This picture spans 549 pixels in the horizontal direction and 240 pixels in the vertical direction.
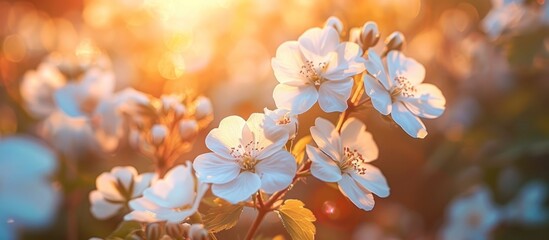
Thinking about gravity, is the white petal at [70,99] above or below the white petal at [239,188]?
Answer: above

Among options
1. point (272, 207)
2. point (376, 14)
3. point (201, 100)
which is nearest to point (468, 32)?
point (376, 14)

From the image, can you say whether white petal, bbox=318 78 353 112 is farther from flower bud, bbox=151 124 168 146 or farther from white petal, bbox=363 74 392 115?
flower bud, bbox=151 124 168 146

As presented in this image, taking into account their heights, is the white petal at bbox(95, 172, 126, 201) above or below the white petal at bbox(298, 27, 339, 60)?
below

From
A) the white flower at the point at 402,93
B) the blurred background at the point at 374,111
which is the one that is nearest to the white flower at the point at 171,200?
the white flower at the point at 402,93

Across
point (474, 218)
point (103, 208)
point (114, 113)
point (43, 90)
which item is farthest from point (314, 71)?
point (474, 218)

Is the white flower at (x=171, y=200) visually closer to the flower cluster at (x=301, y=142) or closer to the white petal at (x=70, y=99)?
the flower cluster at (x=301, y=142)

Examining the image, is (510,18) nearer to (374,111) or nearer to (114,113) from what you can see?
(374,111)

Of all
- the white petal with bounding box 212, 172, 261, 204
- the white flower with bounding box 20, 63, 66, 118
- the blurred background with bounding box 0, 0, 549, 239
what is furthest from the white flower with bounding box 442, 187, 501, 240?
the white petal with bounding box 212, 172, 261, 204
